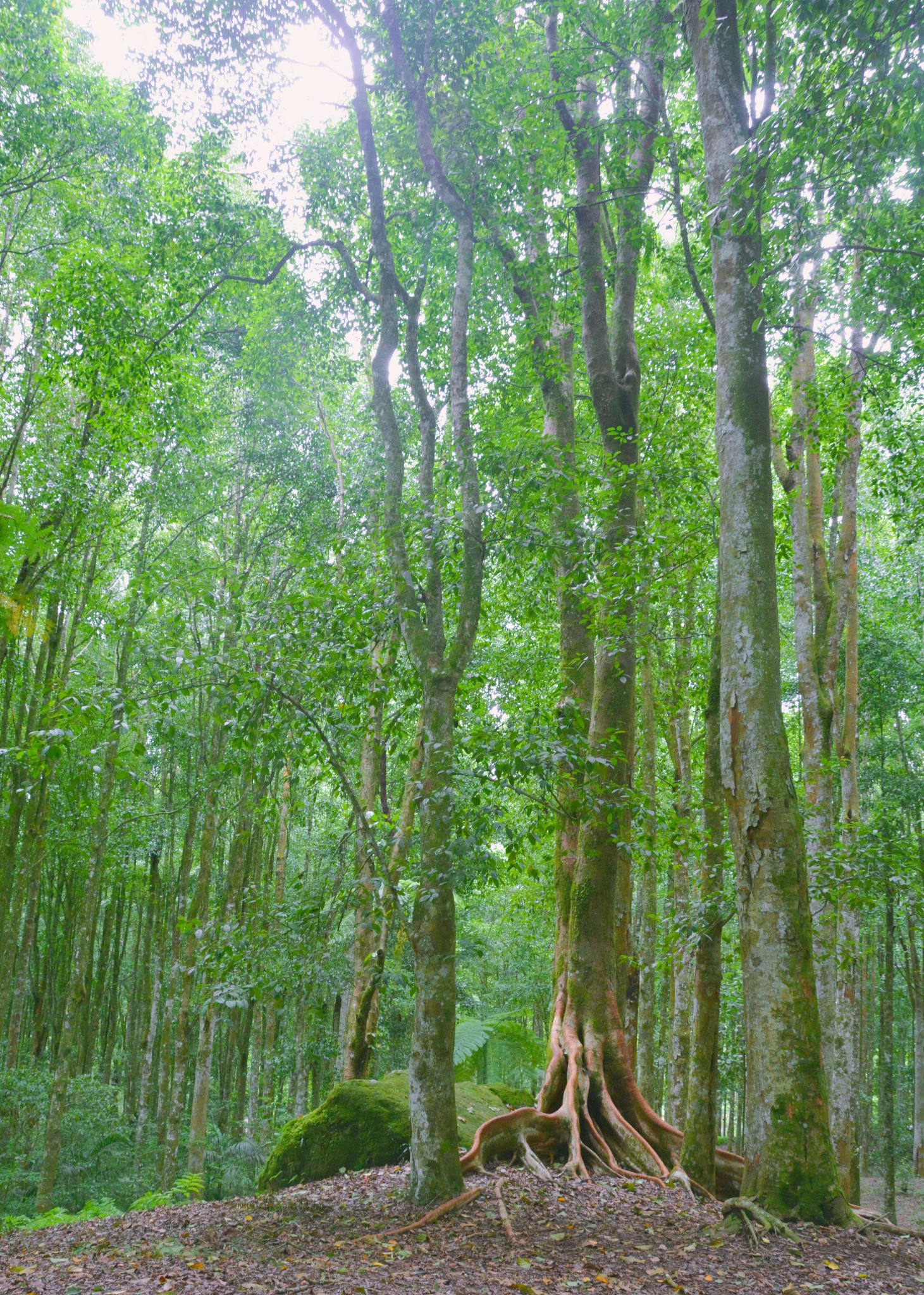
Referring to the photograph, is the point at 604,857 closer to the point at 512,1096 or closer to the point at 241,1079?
the point at 512,1096

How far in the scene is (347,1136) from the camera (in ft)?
23.3

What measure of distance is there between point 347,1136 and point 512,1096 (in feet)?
8.08

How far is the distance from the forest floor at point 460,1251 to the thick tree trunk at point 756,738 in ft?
1.53

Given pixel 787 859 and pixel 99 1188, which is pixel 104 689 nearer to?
pixel 787 859

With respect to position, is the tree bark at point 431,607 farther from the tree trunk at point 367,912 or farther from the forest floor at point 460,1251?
the forest floor at point 460,1251

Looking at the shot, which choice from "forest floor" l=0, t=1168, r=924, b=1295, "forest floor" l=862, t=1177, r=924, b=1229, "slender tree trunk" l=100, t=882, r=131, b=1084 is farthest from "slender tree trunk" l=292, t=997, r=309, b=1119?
"forest floor" l=862, t=1177, r=924, b=1229

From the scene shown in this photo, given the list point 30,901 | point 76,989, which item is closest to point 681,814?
point 76,989

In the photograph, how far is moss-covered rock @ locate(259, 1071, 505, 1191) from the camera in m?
6.98

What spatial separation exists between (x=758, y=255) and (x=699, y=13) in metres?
2.01

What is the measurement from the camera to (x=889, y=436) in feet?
29.9

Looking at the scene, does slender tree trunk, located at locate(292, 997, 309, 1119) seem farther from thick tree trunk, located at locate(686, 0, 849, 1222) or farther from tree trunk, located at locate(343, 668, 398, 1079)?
thick tree trunk, located at locate(686, 0, 849, 1222)

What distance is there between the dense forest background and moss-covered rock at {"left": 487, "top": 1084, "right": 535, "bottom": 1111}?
1726mm

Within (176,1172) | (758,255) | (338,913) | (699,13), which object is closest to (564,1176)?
(338,913)

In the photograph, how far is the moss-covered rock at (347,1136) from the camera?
698cm
